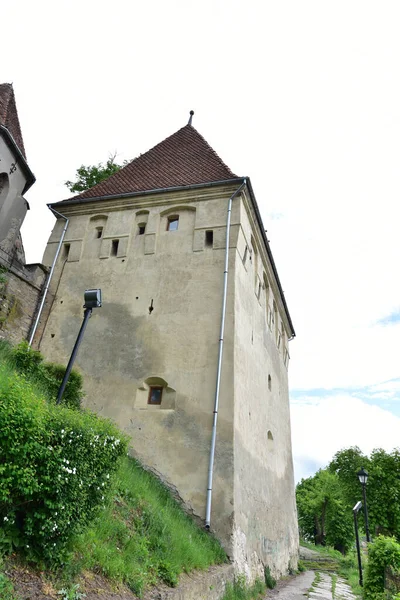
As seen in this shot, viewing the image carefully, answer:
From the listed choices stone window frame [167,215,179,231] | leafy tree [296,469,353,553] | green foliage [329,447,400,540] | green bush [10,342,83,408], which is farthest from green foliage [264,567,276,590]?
leafy tree [296,469,353,553]

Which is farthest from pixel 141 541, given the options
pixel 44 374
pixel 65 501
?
pixel 44 374

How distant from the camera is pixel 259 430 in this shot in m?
13.1

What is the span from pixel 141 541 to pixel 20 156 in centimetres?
1526

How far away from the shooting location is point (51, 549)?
3977 millimetres

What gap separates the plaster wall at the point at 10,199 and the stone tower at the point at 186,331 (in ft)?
6.44

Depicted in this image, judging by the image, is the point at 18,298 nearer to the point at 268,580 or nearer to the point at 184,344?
the point at 184,344

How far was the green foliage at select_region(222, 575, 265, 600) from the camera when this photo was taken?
746 centimetres

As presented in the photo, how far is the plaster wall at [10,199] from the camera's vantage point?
15221mm

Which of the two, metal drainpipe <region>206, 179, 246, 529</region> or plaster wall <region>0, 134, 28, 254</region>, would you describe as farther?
plaster wall <region>0, 134, 28, 254</region>

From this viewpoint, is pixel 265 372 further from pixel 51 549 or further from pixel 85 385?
pixel 51 549

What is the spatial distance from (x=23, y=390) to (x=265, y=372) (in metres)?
12.0

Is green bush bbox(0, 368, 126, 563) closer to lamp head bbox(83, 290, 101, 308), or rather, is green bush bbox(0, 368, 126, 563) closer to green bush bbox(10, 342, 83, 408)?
lamp head bbox(83, 290, 101, 308)

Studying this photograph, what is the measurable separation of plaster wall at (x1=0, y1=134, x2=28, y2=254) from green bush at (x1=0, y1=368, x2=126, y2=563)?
39.6ft

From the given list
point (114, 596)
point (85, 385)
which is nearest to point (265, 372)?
point (85, 385)
